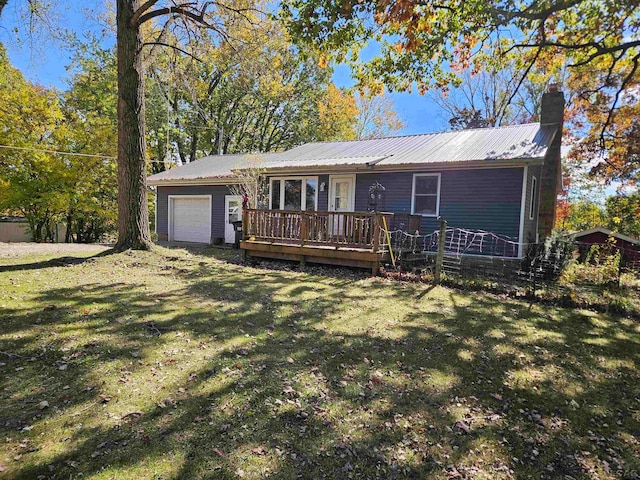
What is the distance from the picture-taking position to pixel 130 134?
28.5 feet

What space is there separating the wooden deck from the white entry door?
478 centimetres

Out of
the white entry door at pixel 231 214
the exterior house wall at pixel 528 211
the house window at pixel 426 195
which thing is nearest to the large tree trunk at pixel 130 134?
the white entry door at pixel 231 214

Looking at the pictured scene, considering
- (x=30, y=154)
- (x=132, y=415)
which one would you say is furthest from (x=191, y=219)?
(x=132, y=415)

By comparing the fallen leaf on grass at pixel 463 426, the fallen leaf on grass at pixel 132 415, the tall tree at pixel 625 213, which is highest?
the tall tree at pixel 625 213

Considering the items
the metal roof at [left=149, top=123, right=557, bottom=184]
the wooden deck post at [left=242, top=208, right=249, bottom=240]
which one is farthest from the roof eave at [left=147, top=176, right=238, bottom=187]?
the wooden deck post at [left=242, top=208, right=249, bottom=240]

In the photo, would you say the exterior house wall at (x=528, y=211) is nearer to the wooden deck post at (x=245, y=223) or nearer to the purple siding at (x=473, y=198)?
the purple siding at (x=473, y=198)

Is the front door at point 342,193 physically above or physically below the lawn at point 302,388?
above

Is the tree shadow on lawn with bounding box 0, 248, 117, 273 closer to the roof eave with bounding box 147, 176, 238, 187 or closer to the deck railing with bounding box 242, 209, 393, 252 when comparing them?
the deck railing with bounding box 242, 209, 393, 252

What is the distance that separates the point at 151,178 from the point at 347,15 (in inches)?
533

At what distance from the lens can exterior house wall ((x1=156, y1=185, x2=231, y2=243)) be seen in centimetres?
1548

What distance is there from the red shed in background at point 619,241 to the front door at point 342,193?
655 cm

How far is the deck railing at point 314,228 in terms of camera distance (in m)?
8.67

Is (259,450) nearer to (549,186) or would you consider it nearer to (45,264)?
(45,264)

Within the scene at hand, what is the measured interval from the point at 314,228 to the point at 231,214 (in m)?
6.75
